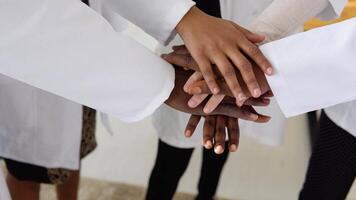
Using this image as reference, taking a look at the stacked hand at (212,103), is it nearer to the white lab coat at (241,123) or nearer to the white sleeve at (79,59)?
the white sleeve at (79,59)

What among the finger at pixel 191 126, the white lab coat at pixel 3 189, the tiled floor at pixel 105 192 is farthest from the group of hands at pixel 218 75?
A: the tiled floor at pixel 105 192

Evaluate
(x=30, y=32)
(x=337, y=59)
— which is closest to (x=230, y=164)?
(x=337, y=59)

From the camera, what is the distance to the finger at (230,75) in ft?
2.43

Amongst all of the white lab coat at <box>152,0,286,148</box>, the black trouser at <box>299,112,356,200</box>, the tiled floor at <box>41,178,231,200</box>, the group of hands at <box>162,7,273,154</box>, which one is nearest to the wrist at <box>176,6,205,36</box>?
the group of hands at <box>162,7,273,154</box>

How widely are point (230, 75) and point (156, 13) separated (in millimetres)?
185

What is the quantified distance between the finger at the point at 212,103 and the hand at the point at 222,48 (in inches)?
1.4

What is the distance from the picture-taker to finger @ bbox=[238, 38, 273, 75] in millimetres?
738

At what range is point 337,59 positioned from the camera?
2.25ft

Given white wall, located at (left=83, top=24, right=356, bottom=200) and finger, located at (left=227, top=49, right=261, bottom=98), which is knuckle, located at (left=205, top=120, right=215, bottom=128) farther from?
white wall, located at (left=83, top=24, right=356, bottom=200)

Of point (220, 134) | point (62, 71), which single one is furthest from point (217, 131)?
point (62, 71)

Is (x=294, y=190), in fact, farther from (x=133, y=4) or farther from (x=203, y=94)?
(x=133, y=4)

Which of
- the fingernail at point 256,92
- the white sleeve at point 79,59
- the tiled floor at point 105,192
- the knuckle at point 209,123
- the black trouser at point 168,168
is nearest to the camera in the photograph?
the white sleeve at point 79,59

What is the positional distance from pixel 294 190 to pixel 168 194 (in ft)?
1.60

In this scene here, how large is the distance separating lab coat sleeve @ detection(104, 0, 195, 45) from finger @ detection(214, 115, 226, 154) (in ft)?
0.61
